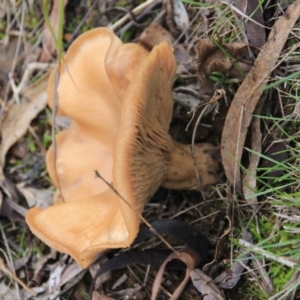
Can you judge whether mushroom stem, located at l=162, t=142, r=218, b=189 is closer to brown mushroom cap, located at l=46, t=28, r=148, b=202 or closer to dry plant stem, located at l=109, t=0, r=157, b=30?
brown mushroom cap, located at l=46, t=28, r=148, b=202

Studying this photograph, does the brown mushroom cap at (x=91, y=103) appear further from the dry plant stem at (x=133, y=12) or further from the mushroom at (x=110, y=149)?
the dry plant stem at (x=133, y=12)

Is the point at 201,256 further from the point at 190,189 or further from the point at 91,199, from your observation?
the point at 91,199

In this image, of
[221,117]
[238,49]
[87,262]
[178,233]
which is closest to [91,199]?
[87,262]

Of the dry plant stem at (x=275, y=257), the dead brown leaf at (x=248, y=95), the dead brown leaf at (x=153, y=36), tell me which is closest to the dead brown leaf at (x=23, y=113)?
the dead brown leaf at (x=153, y=36)

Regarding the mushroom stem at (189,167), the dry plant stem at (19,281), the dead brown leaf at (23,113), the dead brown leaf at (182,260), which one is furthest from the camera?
the dead brown leaf at (23,113)

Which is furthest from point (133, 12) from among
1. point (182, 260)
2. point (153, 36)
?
point (182, 260)

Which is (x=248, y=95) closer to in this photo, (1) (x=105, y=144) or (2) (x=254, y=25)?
(2) (x=254, y=25)

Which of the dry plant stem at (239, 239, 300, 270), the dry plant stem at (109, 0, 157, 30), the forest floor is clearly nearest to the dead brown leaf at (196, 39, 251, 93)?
the forest floor
